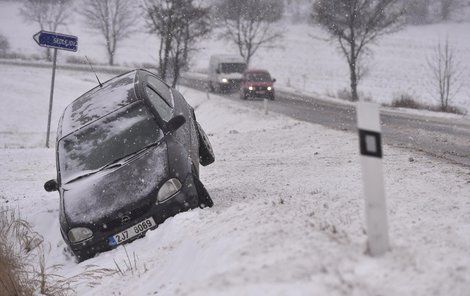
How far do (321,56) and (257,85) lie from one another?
4060cm

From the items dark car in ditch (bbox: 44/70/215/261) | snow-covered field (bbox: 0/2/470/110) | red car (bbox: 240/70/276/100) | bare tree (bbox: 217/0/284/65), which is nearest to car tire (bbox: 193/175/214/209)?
dark car in ditch (bbox: 44/70/215/261)

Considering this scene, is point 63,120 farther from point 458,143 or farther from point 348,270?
point 458,143

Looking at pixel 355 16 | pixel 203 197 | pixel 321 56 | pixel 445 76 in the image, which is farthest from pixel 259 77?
pixel 321 56

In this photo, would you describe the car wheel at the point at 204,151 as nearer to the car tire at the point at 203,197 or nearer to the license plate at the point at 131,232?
the car tire at the point at 203,197

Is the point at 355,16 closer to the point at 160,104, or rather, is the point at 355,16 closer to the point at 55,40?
the point at 55,40

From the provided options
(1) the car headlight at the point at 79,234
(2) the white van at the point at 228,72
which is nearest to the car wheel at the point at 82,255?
(1) the car headlight at the point at 79,234

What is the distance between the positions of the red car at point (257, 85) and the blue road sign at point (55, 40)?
1541 cm

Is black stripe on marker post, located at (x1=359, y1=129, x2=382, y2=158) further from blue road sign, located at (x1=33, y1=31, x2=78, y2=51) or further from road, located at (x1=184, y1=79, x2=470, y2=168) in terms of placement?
blue road sign, located at (x1=33, y1=31, x2=78, y2=51)

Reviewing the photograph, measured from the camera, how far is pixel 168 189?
17.4 feet

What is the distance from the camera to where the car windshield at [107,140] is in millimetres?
5924

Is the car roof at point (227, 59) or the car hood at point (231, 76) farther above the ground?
the car roof at point (227, 59)

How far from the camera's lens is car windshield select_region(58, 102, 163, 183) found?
A: 19.4ft

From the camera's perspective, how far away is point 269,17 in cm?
4391

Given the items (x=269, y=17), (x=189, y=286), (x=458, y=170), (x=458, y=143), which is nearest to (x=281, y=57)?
(x=269, y=17)
